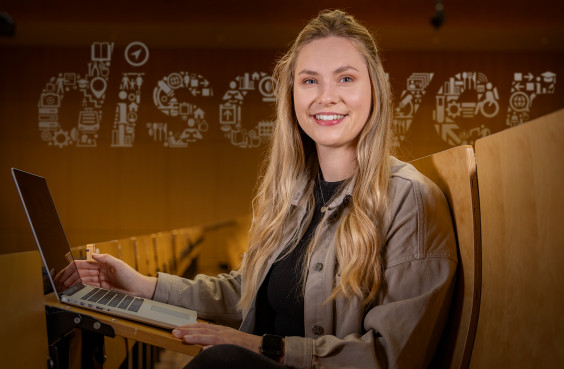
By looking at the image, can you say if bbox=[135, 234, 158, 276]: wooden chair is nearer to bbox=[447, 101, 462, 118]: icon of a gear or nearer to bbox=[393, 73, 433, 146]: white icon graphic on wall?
bbox=[393, 73, 433, 146]: white icon graphic on wall

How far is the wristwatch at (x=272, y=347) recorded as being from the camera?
3.67 feet

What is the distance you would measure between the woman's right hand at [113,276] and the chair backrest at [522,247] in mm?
858

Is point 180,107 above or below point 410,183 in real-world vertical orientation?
above

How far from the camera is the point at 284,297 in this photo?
1364mm

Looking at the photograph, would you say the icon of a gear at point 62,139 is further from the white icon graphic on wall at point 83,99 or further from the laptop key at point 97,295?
the laptop key at point 97,295

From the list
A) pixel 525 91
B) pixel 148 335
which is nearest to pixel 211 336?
pixel 148 335

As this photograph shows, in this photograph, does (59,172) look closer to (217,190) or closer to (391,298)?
(217,190)

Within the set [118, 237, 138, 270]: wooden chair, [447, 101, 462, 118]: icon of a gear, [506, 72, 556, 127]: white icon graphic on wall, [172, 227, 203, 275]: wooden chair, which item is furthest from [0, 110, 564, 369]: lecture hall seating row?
[506, 72, 556, 127]: white icon graphic on wall

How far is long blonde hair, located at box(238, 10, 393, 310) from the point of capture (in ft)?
4.00

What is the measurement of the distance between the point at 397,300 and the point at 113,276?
2.52 feet

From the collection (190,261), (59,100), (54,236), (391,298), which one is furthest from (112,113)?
(391,298)

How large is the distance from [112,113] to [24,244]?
167 centimetres

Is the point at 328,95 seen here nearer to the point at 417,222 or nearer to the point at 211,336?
the point at 417,222

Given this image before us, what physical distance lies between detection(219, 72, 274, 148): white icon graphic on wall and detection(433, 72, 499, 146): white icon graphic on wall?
1.77 m
